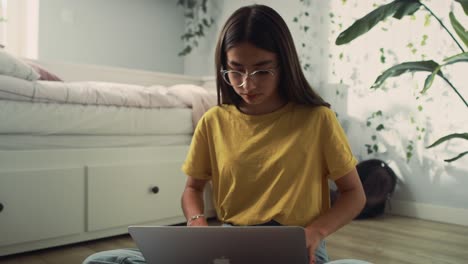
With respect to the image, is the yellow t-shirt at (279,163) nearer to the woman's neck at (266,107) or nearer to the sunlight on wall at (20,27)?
the woman's neck at (266,107)

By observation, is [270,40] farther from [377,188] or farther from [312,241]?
[377,188]

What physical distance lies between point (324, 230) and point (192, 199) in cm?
31

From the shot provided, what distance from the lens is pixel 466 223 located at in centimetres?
206

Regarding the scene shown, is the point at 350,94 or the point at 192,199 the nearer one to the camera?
the point at 192,199

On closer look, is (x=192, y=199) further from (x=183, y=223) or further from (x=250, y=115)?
(x=183, y=223)

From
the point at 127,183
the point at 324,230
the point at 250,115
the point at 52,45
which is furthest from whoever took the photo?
the point at 52,45

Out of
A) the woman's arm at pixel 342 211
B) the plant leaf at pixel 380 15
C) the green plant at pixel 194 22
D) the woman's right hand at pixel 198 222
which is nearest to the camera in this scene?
the woman's arm at pixel 342 211

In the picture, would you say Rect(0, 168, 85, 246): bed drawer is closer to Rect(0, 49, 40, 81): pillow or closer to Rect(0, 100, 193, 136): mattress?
Rect(0, 100, 193, 136): mattress

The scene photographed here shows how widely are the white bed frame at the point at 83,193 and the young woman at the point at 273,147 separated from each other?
0.78 m

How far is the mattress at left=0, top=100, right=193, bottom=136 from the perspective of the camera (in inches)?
56.8

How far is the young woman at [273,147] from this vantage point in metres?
0.82

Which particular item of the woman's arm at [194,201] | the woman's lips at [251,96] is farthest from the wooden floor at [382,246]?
the woman's lips at [251,96]

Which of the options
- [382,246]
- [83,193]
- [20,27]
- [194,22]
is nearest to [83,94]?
[83,193]

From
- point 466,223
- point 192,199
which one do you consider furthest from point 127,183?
point 466,223
